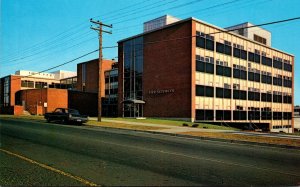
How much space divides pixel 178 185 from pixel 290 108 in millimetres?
67675

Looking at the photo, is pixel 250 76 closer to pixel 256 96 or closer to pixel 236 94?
pixel 256 96

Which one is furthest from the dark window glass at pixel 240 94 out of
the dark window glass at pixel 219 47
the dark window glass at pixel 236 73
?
the dark window glass at pixel 219 47

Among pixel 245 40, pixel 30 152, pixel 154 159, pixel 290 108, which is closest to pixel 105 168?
pixel 154 159

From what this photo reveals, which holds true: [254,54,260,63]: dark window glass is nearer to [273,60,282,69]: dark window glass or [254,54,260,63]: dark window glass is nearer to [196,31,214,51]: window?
[273,60,282,69]: dark window glass

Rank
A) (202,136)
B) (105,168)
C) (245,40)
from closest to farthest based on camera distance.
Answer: (105,168)
(202,136)
(245,40)

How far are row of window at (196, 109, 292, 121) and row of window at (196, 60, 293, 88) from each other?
5.72 metres

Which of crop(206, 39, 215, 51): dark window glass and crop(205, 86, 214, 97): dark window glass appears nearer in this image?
crop(205, 86, 214, 97): dark window glass

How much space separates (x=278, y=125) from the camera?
60.7 meters

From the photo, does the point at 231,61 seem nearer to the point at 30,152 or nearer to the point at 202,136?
the point at 202,136

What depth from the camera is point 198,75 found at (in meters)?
42.4

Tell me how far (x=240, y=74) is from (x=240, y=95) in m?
3.49

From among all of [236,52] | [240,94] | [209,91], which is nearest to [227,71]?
[236,52]

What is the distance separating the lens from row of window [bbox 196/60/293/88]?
4344cm

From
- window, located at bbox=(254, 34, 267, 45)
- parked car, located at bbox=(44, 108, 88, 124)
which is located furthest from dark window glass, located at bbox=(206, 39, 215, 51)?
parked car, located at bbox=(44, 108, 88, 124)
